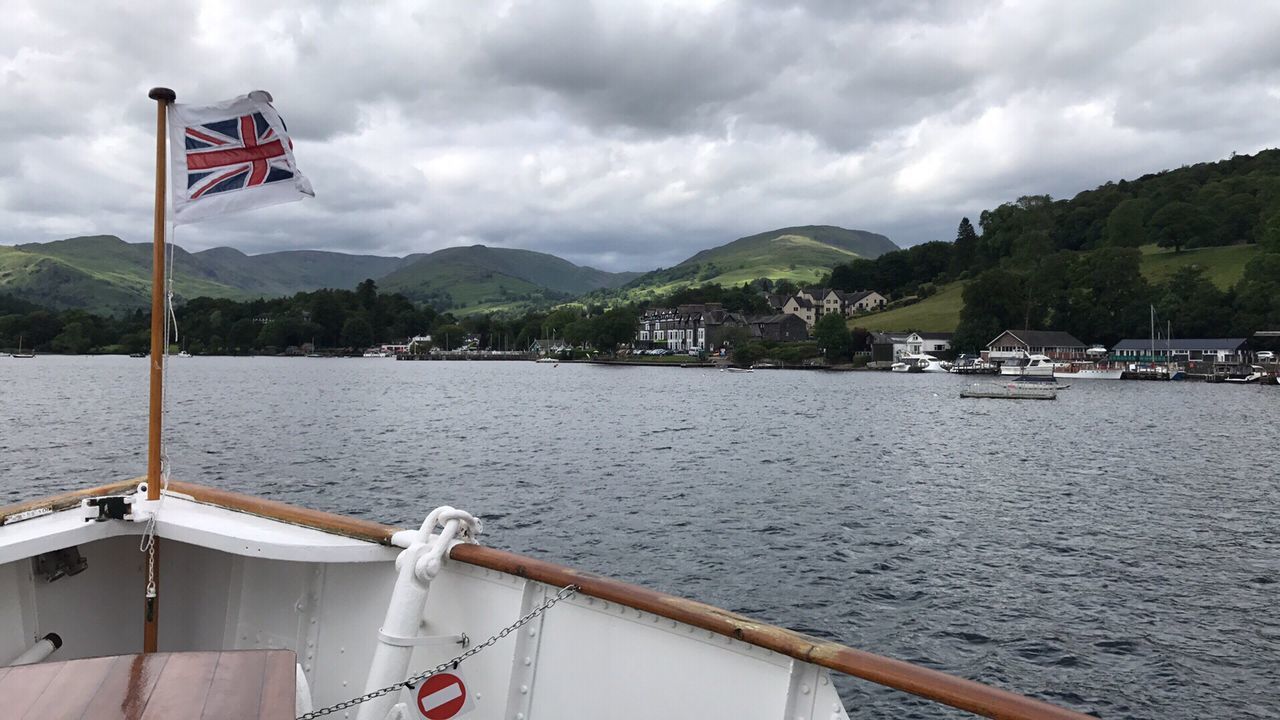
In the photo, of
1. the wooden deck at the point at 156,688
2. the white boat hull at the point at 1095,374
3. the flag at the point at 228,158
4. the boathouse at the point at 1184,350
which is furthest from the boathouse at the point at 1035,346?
the wooden deck at the point at 156,688

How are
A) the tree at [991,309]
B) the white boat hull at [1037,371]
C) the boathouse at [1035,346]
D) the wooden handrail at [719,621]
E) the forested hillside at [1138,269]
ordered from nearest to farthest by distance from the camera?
the wooden handrail at [719,621], the white boat hull at [1037,371], the forested hillside at [1138,269], the boathouse at [1035,346], the tree at [991,309]

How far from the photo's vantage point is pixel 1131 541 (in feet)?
69.9

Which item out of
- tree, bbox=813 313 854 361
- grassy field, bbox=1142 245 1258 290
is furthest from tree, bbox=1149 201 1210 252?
tree, bbox=813 313 854 361

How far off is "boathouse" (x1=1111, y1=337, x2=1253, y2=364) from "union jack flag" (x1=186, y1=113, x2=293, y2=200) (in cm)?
14356

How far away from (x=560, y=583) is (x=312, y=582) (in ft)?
7.58

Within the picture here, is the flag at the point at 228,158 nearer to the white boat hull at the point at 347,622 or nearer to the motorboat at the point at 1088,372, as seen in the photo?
the white boat hull at the point at 347,622

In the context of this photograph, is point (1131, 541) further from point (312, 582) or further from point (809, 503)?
point (312, 582)

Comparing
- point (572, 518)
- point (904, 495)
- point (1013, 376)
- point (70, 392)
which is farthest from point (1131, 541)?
point (1013, 376)

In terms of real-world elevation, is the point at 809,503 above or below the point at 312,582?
below

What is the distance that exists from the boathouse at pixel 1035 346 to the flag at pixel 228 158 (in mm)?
143765

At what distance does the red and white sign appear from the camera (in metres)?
4.88

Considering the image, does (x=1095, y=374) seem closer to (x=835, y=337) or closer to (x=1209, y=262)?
(x=835, y=337)

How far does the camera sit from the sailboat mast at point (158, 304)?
5.46 meters

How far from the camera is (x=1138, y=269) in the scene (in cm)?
14388
